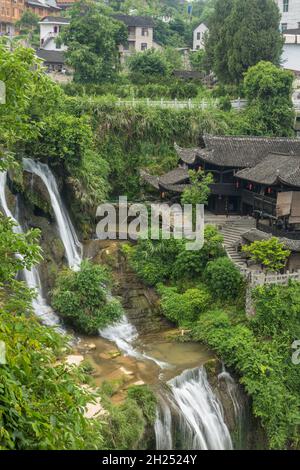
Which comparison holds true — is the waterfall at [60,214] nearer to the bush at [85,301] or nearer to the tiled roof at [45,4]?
the bush at [85,301]

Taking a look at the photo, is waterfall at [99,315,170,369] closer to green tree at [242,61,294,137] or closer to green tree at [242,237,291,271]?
green tree at [242,237,291,271]

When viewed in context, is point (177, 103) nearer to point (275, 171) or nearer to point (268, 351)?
point (275, 171)

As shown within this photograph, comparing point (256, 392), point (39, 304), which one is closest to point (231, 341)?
point (256, 392)

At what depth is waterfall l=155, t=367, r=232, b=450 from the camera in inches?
659

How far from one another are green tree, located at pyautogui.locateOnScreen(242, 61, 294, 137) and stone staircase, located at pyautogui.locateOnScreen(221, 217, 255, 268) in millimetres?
9605

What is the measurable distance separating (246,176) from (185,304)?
786cm

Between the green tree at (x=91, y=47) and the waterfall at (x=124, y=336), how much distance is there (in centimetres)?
2220

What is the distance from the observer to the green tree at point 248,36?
131 feet

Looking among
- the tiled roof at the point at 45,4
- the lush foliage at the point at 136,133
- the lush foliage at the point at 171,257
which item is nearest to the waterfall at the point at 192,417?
the lush foliage at the point at 171,257

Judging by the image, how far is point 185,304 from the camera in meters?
23.0

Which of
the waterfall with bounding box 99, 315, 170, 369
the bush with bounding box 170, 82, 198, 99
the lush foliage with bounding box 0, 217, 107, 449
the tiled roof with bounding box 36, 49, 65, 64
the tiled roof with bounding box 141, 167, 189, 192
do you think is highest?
the tiled roof with bounding box 36, 49, 65, 64

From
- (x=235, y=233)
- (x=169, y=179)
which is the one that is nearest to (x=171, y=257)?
(x=235, y=233)

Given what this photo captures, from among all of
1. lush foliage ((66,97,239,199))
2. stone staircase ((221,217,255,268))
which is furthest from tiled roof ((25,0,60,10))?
stone staircase ((221,217,255,268))

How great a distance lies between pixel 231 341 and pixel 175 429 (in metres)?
4.19
